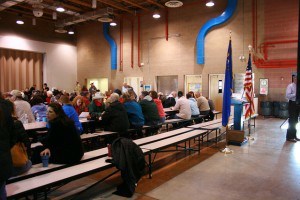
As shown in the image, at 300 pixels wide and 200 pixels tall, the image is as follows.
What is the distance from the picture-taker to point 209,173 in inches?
172

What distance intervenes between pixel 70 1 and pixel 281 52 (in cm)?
968

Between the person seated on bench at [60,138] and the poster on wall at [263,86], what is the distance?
10.0 m

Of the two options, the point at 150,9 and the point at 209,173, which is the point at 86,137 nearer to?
the point at 209,173

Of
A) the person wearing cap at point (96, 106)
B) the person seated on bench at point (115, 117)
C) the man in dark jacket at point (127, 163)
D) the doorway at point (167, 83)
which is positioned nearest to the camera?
the man in dark jacket at point (127, 163)

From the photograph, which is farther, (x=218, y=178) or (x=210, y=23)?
(x=210, y=23)

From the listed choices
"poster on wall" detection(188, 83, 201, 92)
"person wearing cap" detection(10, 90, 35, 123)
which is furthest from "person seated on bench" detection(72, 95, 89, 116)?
"poster on wall" detection(188, 83, 201, 92)

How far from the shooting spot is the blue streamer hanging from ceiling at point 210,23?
12086 millimetres

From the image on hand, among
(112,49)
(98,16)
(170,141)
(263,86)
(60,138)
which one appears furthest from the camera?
(112,49)

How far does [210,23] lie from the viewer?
12633 millimetres

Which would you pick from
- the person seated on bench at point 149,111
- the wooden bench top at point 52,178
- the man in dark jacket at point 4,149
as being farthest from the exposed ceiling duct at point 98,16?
the man in dark jacket at point 4,149

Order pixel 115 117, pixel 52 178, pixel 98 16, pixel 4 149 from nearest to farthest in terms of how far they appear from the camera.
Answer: pixel 4 149
pixel 52 178
pixel 115 117
pixel 98 16

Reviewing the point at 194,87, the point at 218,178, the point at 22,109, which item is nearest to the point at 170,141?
the point at 218,178

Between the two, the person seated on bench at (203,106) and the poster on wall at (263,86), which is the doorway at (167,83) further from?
the person seated on bench at (203,106)

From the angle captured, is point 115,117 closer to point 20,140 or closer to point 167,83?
point 20,140
